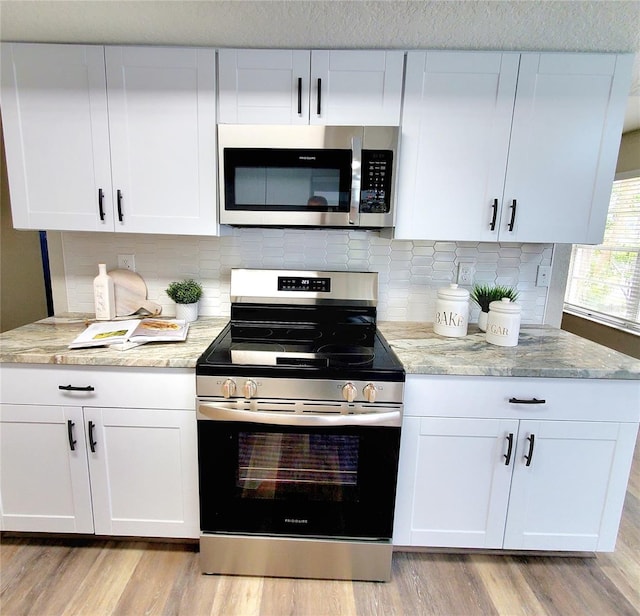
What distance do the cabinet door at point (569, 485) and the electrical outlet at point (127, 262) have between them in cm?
202

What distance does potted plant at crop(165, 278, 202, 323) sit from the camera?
1856 mm

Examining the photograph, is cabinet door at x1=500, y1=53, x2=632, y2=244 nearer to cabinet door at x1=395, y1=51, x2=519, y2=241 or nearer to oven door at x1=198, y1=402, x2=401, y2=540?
cabinet door at x1=395, y1=51, x2=519, y2=241

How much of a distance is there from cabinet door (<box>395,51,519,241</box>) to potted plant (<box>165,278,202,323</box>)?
42.1 inches

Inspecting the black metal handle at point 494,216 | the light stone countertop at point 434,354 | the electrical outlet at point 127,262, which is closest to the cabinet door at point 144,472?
the light stone countertop at point 434,354

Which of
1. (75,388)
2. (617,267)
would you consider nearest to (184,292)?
(75,388)

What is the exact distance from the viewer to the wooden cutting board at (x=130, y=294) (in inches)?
75.2

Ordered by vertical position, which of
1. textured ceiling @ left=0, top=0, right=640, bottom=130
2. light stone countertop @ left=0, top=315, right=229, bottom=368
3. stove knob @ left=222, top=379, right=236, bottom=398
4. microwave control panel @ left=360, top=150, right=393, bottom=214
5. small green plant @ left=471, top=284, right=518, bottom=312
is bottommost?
stove knob @ left=222, top=379, right=236, bottom=398

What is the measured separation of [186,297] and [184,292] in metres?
0.03

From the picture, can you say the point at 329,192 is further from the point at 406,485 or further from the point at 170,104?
the point at 406,485

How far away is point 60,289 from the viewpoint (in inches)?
78.5

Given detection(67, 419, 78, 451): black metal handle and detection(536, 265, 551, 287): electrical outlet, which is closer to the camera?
detection(67, 419, 78, 451): black metal handle

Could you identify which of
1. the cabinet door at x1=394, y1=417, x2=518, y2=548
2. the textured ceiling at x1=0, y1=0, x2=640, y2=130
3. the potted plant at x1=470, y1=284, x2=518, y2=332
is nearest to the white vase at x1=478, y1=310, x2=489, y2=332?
the potted plant at x1=470, y1=284, x2=518, y2=332

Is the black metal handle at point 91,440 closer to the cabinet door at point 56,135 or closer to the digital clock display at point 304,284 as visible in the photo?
the cabinet door at point 56,135

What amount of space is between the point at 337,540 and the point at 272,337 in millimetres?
874
